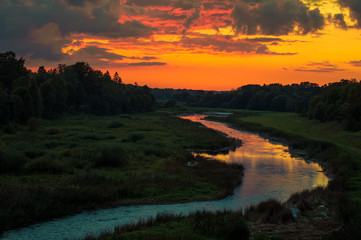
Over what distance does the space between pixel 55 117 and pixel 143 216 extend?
92716mm

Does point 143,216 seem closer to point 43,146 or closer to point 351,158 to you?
point 43,146

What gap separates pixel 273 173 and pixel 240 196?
39.9ft

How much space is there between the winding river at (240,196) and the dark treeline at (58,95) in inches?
2064

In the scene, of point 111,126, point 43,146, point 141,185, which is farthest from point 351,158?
point 111,126

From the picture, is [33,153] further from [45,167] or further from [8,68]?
[8,68]

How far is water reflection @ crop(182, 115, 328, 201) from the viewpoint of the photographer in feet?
115

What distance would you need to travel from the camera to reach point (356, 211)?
22.8m

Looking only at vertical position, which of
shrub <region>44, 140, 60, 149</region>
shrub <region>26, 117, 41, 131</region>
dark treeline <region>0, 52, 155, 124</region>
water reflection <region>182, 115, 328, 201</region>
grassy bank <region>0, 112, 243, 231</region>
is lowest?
water reflection <region>182, 115, 328, 201</region>

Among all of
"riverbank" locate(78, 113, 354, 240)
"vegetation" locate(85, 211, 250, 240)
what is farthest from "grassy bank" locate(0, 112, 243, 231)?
"riverbank" locate(78, 113, 354, 240)

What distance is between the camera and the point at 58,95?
11694 centimetres

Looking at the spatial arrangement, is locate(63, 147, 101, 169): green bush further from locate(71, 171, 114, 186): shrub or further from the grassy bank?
locate(71, 171, 114, 186): shrub

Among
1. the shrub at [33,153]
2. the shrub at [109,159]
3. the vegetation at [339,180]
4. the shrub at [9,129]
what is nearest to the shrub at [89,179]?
the shrub at [109,159]

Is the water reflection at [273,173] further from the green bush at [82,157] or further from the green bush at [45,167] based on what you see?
the green bush at [45,167]

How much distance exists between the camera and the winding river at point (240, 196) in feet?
73.1
